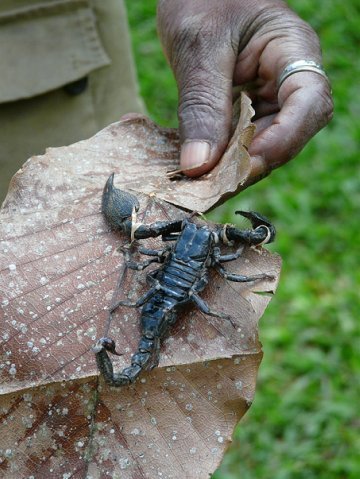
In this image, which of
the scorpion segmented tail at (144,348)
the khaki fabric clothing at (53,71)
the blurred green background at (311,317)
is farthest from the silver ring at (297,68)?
the blurred green background at (311,317)

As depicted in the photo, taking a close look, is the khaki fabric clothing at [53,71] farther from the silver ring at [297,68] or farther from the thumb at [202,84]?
the silver ring at [297,68]

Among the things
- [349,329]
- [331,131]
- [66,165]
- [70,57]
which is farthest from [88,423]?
[331,131]

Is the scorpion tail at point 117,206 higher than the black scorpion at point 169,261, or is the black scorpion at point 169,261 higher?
the scorpion tail at point 117,206

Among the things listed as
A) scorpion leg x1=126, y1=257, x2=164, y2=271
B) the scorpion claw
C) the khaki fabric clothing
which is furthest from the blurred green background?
scorpion leg x1=126, y1=257, x2=164, y2=271

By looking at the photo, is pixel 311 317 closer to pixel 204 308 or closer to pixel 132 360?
pixel 204 308

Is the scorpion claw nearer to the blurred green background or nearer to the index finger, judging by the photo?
the index finger

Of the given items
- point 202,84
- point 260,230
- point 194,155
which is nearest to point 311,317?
point 202,84

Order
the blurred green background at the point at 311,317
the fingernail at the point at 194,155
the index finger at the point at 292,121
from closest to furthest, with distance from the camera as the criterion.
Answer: the fingernail at the point at 194,155 < the index finger at the point at 292,121 < the blurred green background at the point at 311,317
